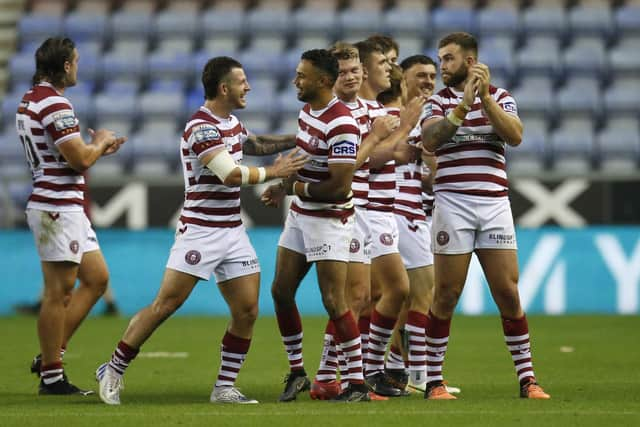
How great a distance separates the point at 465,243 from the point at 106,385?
221 centimetres

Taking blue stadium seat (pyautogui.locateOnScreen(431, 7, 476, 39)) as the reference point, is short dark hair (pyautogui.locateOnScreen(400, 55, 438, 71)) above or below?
below

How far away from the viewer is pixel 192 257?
6996mm

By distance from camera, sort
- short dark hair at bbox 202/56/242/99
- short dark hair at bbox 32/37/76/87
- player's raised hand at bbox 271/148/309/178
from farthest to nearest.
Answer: short dark hair at bbox 32/37/76/87 < short dark hair at bbox 202/56/242/99 < player's raised hand at bbox 271/148/309/178

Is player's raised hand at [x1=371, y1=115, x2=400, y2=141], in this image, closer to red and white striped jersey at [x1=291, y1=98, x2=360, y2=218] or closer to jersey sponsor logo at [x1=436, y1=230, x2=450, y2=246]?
red and white striped jersey at [x1=291, y1=98, x2=360, y2=218]

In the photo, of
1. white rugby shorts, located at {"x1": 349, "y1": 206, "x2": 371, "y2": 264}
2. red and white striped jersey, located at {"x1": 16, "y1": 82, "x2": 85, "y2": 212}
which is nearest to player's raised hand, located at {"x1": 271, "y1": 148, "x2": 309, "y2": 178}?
white rugby shorts, located at {"x1": 349, "y1": 206, "x2": 371, "y2": 264}

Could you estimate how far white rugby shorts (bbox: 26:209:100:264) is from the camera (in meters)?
7.87

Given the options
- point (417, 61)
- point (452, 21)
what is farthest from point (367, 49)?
point (452, 21)

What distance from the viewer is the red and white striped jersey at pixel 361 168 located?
7699mm

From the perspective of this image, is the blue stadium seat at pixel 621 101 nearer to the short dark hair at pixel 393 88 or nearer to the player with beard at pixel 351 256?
the short dark hair at pixel 393 88

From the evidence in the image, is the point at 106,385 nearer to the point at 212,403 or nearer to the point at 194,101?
the point at 212,403

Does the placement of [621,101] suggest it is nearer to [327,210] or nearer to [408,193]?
[408,193]

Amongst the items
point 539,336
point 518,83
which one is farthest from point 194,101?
point 539,336

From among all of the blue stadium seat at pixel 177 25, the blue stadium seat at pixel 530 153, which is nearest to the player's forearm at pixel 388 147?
the blue stadium seat at pixel 530 153

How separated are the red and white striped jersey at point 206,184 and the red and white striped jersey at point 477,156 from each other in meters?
1.26
